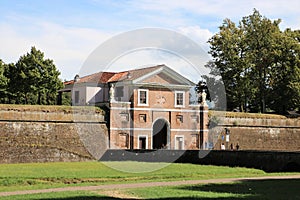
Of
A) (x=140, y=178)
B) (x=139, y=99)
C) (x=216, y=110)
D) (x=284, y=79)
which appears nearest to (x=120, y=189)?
(x=140, y=178)

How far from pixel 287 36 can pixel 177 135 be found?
16.4 metres

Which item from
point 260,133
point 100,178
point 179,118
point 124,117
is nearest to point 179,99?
point 179,118

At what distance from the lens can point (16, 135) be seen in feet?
130

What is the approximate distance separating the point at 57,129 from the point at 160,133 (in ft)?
35.2

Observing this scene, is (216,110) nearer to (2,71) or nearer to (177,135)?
(177,135)

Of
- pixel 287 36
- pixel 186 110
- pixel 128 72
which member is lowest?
pixel 186 110

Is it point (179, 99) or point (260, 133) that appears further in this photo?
point (260, 133)

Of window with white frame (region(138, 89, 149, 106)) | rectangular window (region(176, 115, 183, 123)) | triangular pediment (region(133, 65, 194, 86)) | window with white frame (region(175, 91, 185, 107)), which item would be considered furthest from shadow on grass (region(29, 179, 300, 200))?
window with white frame (region(175, 91, 185, 107))

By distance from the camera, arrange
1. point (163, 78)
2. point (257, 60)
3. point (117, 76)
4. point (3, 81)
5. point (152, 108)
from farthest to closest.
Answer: point (257, 60) < point (3, 81) < point (117, 76) < point (163, 78) < point (152, 108)

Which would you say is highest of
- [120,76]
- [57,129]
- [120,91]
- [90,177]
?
[120,76]

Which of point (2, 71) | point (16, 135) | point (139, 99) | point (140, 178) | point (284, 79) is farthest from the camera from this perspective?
point (284, 79)

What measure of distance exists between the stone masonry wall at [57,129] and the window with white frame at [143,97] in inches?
165

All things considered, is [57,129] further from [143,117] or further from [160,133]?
[160,133]

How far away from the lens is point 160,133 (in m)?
48.2
